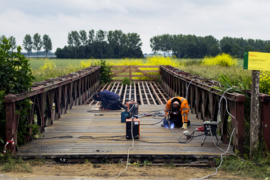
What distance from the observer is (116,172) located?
505cm

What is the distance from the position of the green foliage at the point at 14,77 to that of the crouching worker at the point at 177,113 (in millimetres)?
3648

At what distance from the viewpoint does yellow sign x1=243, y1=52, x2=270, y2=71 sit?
5.29 meters

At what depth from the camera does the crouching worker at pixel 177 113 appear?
7.73 metres

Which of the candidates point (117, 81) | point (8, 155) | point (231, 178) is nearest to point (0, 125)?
point (8, 155)

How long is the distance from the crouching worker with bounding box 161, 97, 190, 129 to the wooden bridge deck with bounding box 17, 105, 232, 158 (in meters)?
0.21

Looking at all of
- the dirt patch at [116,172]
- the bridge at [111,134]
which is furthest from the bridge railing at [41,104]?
the dirt patch at [116,172]

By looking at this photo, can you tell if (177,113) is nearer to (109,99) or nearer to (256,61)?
(256,61)

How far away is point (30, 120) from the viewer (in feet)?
21.4

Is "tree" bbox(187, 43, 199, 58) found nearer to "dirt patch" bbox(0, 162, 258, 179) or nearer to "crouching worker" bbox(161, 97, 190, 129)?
"crouching worker" bbox(161, 97, 190, 129)

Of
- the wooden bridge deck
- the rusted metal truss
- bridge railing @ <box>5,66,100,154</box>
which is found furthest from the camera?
the rusted metal truss

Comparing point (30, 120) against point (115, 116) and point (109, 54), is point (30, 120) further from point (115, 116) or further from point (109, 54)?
point (109, 54)

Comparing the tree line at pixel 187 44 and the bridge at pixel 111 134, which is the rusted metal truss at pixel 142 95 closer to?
the bridge at pixel 111 134

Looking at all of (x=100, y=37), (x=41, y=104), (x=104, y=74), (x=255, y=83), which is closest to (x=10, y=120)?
(x=41, y=104)

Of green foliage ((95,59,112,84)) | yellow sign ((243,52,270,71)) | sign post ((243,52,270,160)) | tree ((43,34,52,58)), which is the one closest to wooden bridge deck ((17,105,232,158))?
sign post ((243,52,270,160))
